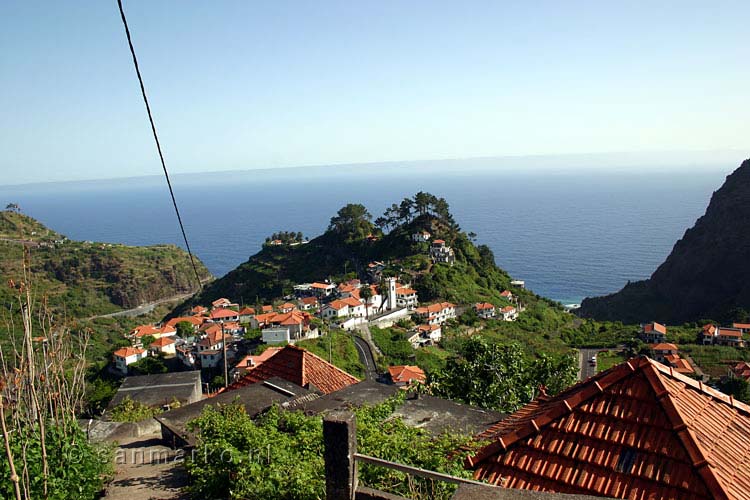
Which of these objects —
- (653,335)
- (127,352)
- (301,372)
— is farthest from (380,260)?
(301,372)

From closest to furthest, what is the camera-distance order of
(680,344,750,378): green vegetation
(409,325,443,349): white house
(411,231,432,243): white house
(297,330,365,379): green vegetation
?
(297,330,365,379): green vegetation, (680,344,750,378): green vegetation, (409,325,443,349): white house, (411,231,432,243): white house

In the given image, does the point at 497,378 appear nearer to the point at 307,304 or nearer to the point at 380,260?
the point at 307,304

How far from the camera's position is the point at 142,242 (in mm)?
148750

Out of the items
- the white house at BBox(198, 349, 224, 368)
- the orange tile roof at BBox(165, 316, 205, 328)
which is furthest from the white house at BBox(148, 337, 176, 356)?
the orange tile roof at BBox(165, 316, 205, 328)

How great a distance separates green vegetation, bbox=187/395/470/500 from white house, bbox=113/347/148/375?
37277 mm

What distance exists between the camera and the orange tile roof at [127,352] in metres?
40.2

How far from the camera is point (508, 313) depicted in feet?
173

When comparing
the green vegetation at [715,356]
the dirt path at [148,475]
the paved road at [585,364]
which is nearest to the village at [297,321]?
the paved road at [585,364]

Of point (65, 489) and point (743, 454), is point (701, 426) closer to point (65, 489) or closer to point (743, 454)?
point (743, 454)

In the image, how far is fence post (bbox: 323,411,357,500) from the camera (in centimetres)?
456

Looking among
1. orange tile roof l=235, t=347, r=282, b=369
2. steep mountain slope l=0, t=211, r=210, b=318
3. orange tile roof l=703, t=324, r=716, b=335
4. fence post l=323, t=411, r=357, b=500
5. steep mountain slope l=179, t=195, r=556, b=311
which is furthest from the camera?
steep mountain slope l=0, t=211, r=210, b=318

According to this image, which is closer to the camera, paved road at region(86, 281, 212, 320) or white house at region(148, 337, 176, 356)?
white house at region(148, 337, 176, 356)

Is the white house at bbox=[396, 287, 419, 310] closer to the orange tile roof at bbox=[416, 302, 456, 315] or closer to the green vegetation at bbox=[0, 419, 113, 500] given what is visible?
the orange tile roof at bbox=[416, 302, 456, 315]

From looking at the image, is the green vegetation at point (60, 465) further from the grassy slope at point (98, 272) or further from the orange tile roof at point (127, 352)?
the grassy slope at point (98, 272)
